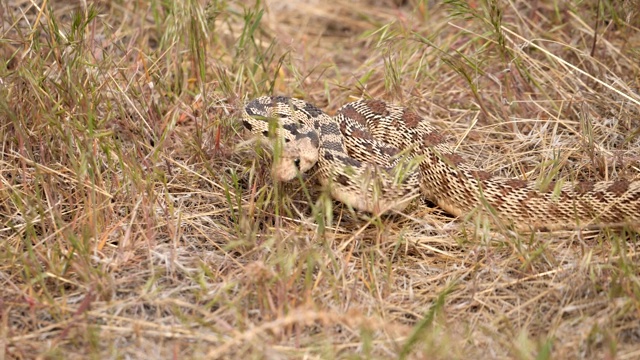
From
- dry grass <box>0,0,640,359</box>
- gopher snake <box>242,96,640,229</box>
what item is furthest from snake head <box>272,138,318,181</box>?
dry grass <box>0,0,640,359</box>

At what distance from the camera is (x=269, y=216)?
14.5ft

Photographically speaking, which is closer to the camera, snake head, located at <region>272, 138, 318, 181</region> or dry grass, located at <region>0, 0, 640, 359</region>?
dry grass, located at <region>0, 0, 640, 359</region>

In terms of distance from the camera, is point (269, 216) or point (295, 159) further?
point (269, 216)

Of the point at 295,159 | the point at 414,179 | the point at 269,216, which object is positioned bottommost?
the point at 269,216

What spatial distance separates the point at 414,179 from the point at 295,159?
0.75 m

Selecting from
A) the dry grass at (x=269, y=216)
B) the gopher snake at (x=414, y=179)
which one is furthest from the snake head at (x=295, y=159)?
the dry grass at (x=269, y=216)

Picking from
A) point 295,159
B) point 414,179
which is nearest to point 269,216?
point 295,159

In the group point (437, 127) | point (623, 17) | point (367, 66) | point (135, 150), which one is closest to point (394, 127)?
point (437, 127)

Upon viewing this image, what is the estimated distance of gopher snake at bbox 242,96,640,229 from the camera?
13.7 feet

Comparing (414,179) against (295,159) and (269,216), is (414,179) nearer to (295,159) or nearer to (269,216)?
(295,159)

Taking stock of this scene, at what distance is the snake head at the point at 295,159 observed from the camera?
413 centimetres

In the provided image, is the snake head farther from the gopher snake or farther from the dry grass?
A: the dry grass

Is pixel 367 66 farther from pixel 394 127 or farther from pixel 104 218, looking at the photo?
pixel 104 218

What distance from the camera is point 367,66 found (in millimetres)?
6176
